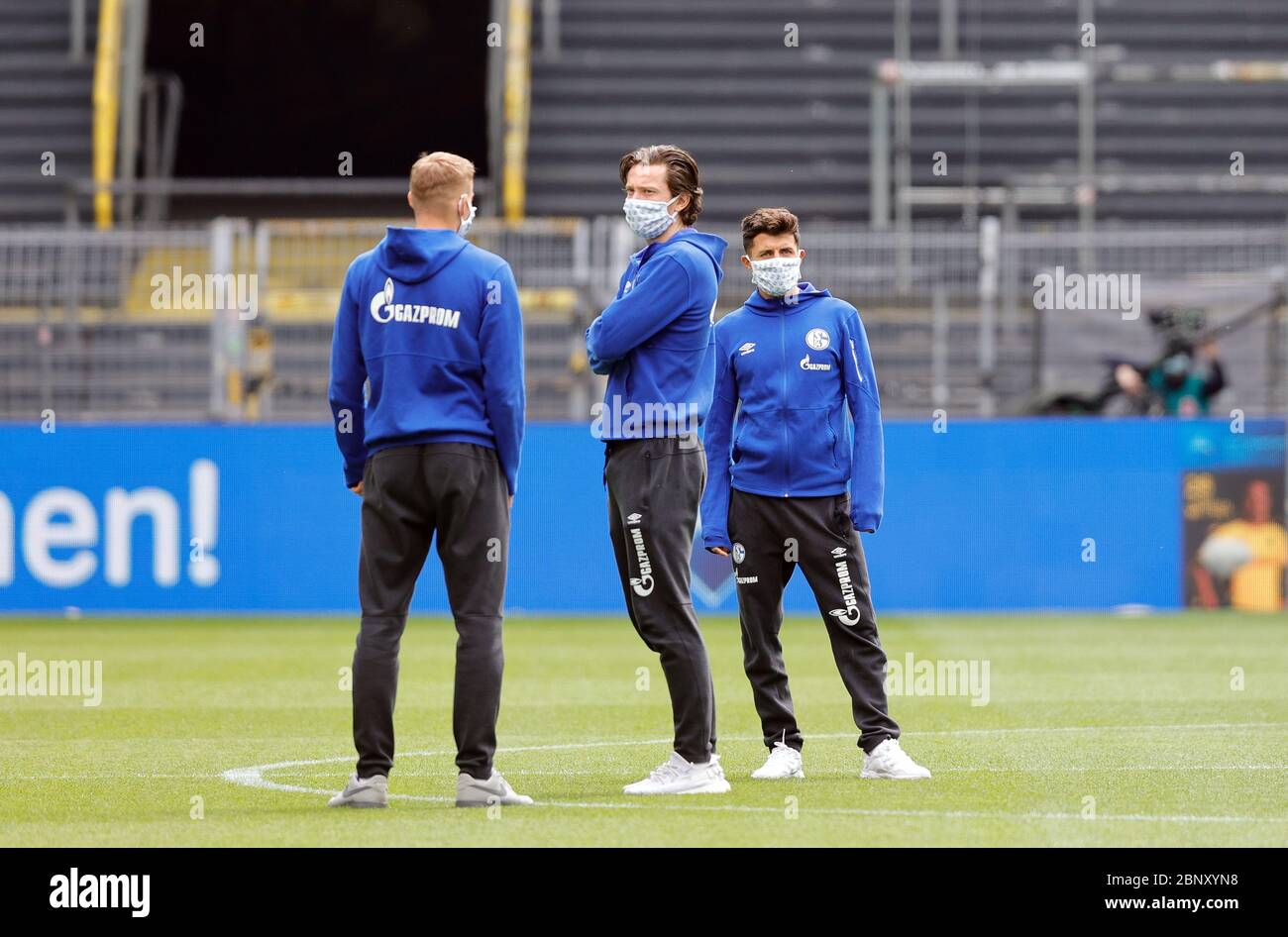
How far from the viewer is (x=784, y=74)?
22781 millimetres

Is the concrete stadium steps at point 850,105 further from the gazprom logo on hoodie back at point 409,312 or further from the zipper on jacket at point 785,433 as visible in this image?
the gazprom logo on hoodie back at point 409,312

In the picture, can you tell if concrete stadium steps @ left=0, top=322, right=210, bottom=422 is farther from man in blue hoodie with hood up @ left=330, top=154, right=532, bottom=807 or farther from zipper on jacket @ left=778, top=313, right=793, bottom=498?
man in blue hoodie with hood up @ left=330, top=154, right=532, bottom=807

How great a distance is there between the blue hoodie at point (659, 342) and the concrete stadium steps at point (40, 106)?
15757mm

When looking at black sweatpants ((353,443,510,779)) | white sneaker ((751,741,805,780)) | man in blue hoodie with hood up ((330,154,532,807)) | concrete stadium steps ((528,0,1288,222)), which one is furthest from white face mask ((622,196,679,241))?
concrete stadium steps ((528,0,1288,222))

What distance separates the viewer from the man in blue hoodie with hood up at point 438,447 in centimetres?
667

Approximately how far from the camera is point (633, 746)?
8.74 meters

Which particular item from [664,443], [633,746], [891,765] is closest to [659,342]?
[664,443]

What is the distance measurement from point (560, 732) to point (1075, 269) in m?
9.32

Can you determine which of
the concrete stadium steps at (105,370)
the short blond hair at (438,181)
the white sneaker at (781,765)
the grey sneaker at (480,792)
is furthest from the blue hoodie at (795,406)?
the concrete stadium steps at (105,370)

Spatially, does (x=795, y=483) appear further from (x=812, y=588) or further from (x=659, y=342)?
(x=659, y=342)

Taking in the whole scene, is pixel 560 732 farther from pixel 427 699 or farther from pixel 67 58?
pixel 67 58

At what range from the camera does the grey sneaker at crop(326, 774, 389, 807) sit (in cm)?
670

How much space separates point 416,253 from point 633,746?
9.36ft
